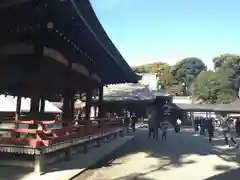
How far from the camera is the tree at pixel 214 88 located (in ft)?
224

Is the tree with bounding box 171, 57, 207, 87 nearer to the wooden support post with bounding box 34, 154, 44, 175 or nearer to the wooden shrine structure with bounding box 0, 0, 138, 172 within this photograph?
the wooden shrine structure with bounding box 0, 0, 138, 172

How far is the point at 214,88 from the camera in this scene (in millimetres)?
70000

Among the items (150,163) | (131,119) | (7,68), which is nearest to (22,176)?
(7,68)

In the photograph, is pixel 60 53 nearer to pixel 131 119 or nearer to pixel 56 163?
pixel 56 163

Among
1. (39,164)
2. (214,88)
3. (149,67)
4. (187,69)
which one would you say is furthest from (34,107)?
(187,69)

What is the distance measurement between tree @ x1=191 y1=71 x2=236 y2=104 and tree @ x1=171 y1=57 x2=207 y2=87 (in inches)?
1167

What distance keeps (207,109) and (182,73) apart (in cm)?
4854

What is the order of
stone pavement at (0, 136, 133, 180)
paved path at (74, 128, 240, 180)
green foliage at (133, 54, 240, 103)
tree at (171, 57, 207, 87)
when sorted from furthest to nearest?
1. tree at (171, 57, 207, 87)
2. green foliage at (133, 54, 240, 103)
3. paved path at (74, 128, 240, 180)
4. stone pavement at (0, 136, 133, 180)

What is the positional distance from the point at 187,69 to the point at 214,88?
134ft

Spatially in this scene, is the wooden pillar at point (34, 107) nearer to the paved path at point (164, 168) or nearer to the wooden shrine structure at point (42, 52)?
the wooden shrine structure at point (42, 52)

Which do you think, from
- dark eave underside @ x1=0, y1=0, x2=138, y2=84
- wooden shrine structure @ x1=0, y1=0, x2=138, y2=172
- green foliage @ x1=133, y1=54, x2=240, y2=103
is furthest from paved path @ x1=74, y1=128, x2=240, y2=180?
green foliage @ x1=133, y1=54, x2=240, y2=103

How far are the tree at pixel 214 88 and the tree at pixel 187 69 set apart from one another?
97.2ft

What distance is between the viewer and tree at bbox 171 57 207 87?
103562 millimetres

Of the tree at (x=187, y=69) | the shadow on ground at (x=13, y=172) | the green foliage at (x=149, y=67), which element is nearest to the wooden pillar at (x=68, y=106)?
the shadow on ground at (x=13, y=172)
